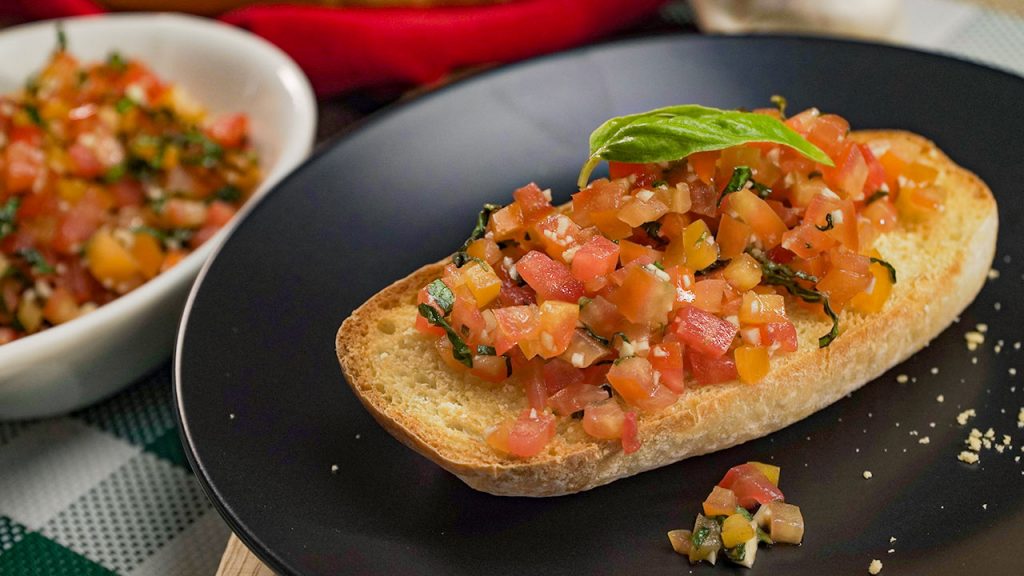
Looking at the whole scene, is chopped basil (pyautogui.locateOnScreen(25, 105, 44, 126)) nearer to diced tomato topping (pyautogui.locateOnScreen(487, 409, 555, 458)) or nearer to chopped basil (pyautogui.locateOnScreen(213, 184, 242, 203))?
chopped basil (pyautogui.locateOnScreen(213, 184, 242, 203))

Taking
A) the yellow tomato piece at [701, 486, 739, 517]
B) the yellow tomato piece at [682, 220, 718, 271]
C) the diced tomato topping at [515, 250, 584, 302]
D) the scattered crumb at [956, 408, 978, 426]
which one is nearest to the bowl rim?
the diced tomato topping at [515, 250, 584, 302]

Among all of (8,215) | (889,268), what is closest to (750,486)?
(889,268)

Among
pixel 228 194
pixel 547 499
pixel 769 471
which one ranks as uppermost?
pixel 769 471

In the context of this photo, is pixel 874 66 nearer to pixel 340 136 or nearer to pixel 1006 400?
pixel 1006 400

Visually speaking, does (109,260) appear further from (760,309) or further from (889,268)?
(889,268)

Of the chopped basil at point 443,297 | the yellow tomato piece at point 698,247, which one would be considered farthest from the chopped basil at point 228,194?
the yellow tomato piece at point 698,247

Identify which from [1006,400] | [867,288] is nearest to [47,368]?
[867,288]
